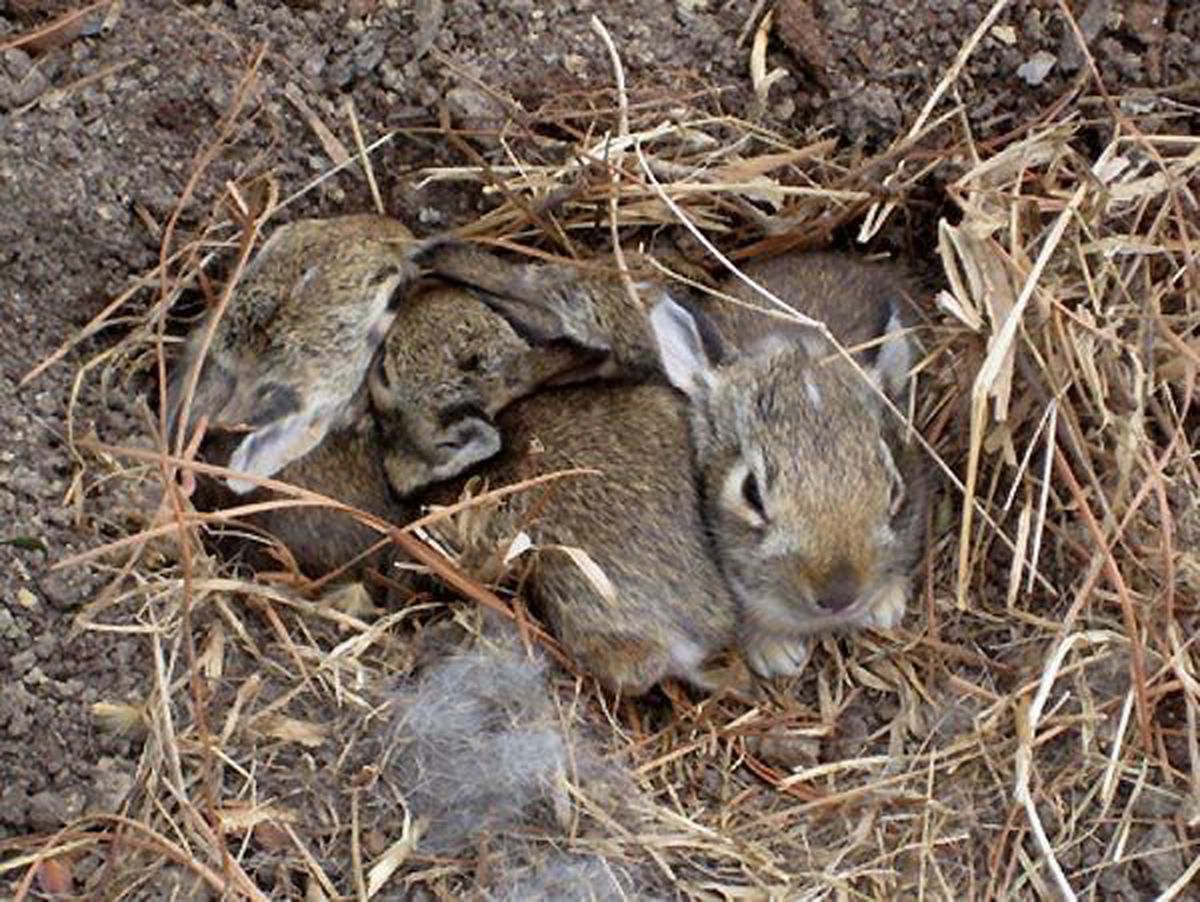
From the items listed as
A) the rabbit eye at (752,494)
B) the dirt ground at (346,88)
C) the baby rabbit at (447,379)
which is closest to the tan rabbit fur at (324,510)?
the baby rabbit at (447,379)

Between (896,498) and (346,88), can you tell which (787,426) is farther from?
(346,88)

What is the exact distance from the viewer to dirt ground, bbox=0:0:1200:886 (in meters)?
5.38

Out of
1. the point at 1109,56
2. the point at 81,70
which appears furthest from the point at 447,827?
the point at 1109,56

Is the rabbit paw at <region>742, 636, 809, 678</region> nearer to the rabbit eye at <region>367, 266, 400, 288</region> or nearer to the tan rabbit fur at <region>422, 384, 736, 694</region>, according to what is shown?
the tan rabbit fur at <region>422, 384, 736, 694</region>

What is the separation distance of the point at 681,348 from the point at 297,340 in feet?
3.36

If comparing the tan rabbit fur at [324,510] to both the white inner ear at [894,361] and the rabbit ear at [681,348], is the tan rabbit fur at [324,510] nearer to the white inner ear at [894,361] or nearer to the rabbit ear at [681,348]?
the rabbit ear at [681,348]

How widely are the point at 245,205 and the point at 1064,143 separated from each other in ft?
7.41

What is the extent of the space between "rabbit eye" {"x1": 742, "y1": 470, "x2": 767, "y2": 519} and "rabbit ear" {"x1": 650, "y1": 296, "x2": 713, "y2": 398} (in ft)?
1.14

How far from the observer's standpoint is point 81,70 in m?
5.54

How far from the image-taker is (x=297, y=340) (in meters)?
5.32

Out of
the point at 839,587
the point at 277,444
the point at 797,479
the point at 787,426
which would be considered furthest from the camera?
the point at 277,444

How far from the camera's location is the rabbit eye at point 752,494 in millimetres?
5066

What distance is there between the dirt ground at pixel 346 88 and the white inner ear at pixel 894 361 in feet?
1.90

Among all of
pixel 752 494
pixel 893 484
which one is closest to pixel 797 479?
pixel 752 494
